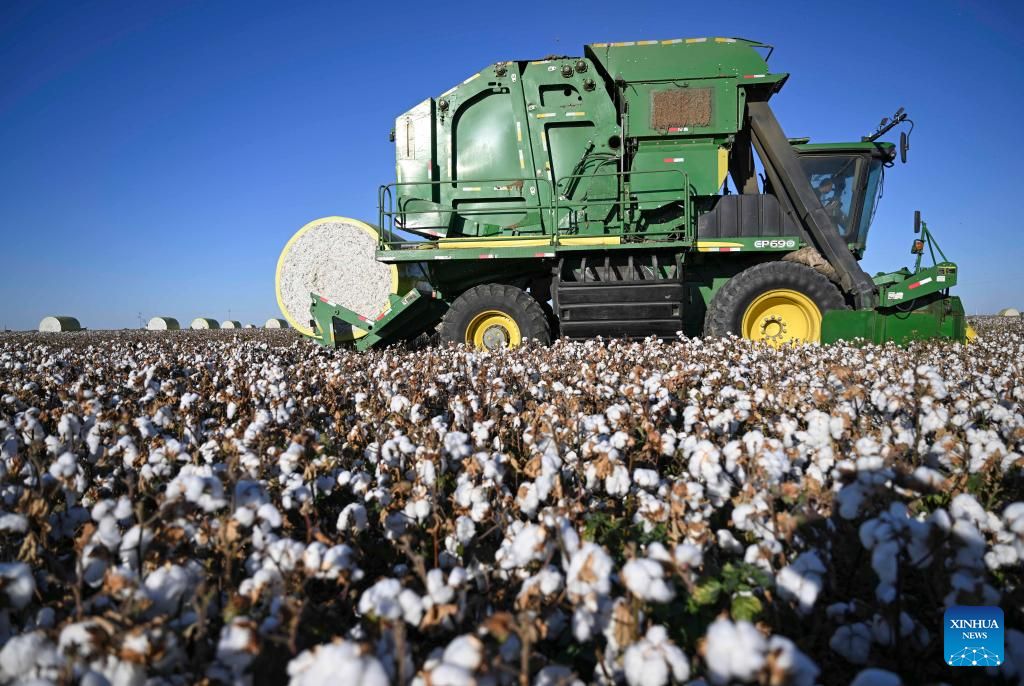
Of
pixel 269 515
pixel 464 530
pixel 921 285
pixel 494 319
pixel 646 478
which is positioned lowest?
pixel 464 530

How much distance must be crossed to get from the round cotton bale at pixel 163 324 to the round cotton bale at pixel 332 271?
2002cm

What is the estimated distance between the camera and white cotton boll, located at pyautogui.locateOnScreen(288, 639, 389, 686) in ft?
3.28

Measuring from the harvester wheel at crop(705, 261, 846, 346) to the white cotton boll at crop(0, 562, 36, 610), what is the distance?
7835 mm

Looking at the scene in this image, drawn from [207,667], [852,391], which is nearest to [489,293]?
[852,391]

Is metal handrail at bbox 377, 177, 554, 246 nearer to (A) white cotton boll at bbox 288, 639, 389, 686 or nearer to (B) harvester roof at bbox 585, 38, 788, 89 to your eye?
(B) harvester roof at bbox 585, 38, 788, 89

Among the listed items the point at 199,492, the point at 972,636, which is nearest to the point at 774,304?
the point at 972,636

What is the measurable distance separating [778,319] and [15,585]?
28.1 ft

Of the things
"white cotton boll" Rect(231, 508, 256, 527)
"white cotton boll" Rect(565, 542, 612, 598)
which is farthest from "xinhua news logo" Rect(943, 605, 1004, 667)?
"white cotton boll" Rect(231, 508, 256, 527)

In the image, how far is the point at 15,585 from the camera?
1336 millimetres

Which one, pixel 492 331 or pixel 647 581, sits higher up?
pixel 492 331

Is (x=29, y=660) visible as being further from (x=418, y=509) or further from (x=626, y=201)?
(x=626, y=201)

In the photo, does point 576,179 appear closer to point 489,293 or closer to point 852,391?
point 489,293

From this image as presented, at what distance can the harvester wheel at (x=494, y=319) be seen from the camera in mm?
8258

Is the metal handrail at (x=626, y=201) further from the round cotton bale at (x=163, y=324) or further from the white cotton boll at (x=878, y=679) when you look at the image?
the round cotton bale at (x=163, y=324)
